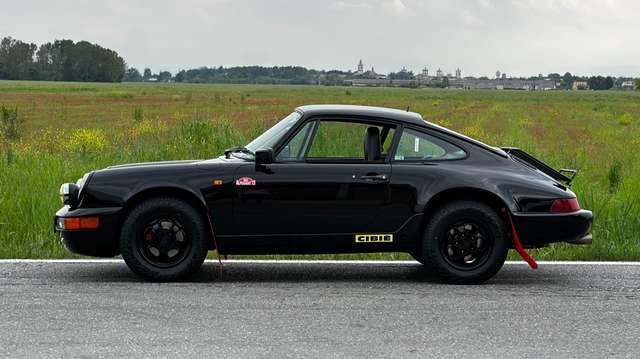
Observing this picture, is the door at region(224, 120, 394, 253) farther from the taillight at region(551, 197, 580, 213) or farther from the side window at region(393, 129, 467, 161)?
A: the taillight at region(551, 197, 580, 213)

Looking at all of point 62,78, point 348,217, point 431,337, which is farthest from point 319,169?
point 62,78

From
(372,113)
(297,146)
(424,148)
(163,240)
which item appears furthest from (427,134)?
(163,240)

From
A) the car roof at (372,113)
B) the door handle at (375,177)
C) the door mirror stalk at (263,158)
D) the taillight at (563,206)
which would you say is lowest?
the taillight at (563,206)

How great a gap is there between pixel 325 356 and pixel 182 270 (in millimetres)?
2086

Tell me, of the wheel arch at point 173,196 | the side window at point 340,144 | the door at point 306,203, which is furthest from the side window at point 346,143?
the wheel arch at point 173,196

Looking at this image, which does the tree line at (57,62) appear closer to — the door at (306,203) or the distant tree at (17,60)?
the distant tree at (17,60)

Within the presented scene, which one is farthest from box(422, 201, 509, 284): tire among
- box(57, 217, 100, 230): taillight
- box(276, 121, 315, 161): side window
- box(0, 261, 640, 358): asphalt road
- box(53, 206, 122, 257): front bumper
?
box(57, 217, 100, 230): taillight

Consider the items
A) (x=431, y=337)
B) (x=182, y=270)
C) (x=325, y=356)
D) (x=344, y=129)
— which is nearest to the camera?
(x=325, y=356)

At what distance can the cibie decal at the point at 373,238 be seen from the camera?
635 cm

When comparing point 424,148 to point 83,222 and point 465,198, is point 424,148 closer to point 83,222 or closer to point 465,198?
point 465,198

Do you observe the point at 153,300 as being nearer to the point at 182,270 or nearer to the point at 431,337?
the point at 182,270

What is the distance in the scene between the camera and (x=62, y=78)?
577 ft

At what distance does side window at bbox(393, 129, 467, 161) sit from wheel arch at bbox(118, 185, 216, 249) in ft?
5.00

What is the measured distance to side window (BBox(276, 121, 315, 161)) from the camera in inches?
252
